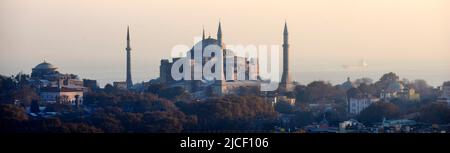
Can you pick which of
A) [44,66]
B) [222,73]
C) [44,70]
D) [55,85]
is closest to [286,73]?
[222,73]

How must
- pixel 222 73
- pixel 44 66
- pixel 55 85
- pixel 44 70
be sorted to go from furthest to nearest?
pixel 222 73, pixel 55 85, pixel 44 70, pixel 44 66

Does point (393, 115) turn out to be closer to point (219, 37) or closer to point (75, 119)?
point (75, 119)

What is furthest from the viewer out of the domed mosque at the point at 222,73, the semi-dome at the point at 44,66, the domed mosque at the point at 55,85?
the domed mosque at the point at 222,73

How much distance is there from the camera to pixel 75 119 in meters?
15.3

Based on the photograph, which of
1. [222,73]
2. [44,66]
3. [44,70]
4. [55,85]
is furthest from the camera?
[222,73]

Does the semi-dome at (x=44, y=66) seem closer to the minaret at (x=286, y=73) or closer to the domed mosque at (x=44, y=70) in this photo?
the domed mosque at (x=44, y=70)

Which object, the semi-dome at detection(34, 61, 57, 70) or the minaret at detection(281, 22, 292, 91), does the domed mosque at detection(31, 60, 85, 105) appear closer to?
the semi-dome at detection(34, 61, 57, 70)

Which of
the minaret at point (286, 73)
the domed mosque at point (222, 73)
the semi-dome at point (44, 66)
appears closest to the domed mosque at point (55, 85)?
the semi-dome at point (44, 66)

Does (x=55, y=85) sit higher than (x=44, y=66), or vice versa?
(x=44, y=66)

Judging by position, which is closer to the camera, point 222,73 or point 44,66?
point 44,66

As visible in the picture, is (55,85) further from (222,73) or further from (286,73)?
(286,73)

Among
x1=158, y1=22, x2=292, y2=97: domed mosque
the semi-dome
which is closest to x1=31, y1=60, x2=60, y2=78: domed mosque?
the semi-dome
